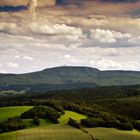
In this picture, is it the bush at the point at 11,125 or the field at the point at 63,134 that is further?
the bush at the point at 11,125

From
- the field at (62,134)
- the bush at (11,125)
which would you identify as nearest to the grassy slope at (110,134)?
the field at (62,134)

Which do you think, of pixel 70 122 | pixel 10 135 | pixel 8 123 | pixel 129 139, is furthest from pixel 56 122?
pixel 129 139

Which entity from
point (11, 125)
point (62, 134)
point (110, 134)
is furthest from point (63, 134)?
point (11, 125)

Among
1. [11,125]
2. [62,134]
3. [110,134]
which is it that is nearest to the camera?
[62,134]

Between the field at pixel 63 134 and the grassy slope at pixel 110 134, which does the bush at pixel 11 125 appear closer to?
the field at pixel 63 134

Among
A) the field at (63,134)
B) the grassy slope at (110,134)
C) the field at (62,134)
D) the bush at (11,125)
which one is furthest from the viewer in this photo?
the bush at (11,125)

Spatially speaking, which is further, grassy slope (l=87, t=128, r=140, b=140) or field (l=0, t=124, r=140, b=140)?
grassy slope (l=87, t=128, r=140, b=140)

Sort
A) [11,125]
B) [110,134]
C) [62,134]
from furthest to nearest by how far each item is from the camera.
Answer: [11,125]
[110,134]
[62,134]

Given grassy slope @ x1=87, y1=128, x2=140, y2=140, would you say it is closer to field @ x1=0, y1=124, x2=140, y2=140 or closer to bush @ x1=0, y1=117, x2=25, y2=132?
field @ x1=0, y1=124, x2=140, y2=140

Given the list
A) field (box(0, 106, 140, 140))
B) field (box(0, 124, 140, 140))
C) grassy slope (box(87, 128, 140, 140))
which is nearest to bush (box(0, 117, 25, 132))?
field (box(0, 106, 140, 140))

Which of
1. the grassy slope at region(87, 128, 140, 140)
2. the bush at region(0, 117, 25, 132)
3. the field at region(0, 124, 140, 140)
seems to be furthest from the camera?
the bush at region(0, 117, 25, 132)

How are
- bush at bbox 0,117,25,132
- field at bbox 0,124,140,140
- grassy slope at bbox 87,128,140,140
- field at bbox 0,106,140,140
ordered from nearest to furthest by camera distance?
field at bbox 0,124,140,140
field at bbox 0,106,140,140
grassy slope at bbox 87,128,140,140
bush at bbox 0,117,25,132

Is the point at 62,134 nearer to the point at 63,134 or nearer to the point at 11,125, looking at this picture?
the point at 63,134
